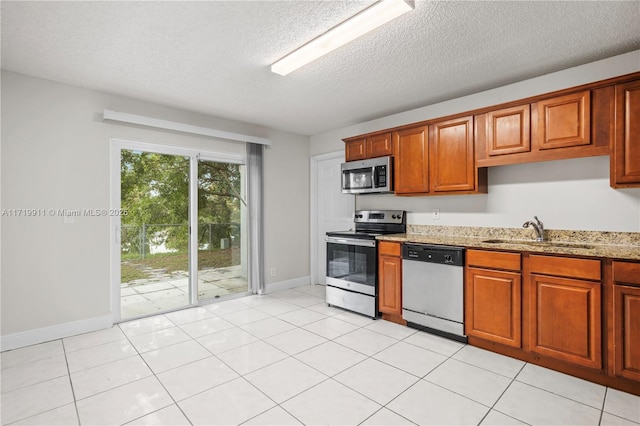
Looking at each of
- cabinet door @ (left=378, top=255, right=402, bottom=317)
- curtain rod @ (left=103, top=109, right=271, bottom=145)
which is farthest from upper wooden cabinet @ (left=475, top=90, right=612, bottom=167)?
curtain rod @ (left=103, top=109, right=271, bottom=145)

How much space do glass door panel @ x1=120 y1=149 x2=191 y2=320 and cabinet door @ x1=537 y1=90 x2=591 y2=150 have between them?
3.98 m

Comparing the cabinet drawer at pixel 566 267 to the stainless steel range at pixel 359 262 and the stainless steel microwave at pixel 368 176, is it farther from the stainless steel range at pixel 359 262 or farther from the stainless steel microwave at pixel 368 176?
the stainless steel microwave at pixel 368 176

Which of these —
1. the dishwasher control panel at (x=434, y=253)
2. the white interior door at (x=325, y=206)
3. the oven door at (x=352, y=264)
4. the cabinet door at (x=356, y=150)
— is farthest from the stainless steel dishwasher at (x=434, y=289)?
the white interior door at (x=325, y=206)

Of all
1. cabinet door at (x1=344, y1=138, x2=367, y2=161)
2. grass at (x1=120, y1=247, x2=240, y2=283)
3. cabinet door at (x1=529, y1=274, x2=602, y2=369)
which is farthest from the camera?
cabinet door at (x1=344, y1=138, x2=367, y2=161)

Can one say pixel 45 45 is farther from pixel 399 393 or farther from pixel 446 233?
pixel 446 233

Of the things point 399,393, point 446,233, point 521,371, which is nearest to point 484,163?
point 446,233

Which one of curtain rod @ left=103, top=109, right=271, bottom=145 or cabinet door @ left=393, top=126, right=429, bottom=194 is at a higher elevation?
curtain rod @ left=103, top=109, right=271, bottom=145

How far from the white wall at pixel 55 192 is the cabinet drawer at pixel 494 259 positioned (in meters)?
3.73

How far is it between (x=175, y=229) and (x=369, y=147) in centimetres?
275

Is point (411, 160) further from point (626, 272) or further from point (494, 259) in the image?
point (626, 272)

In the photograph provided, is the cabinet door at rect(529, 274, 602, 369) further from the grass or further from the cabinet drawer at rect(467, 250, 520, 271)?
the grass

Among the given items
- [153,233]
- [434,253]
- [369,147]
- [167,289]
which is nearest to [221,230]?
[153,233]

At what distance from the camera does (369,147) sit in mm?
4129

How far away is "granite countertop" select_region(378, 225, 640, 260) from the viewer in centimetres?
229
